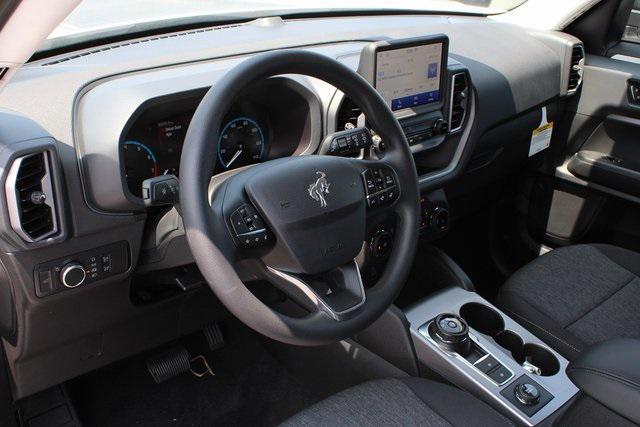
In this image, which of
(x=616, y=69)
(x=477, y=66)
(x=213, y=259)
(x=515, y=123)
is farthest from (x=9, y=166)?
(x=616, y=69)

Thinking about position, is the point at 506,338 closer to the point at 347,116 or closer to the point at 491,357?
the point at 491,357

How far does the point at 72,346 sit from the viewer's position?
1678mm

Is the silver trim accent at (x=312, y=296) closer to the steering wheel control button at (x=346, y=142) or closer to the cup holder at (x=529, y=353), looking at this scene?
the steering wheel control button at (x=346, y=142)

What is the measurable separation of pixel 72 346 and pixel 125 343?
0.17 metres

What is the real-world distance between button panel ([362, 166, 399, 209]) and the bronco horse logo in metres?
0.12

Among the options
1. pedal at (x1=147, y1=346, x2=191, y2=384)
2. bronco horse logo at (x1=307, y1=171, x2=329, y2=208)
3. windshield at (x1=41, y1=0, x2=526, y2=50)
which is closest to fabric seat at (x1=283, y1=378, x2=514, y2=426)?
bronco horse logo at (x1=307, y1=171, x2=329, y2=208)

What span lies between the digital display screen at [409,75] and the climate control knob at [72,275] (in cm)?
85

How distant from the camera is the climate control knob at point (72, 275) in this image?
138 cm

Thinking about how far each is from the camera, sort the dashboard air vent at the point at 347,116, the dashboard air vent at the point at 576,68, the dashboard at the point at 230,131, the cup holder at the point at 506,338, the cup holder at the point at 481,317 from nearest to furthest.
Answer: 1. the dashboard at the point at 230,131
2. the dashboard air vent at the point at 347,116
3. the cup holder at the point at 506,338
4. the cup holder at the point at 481,317
5. the dashboard air vent at the point at 576,68

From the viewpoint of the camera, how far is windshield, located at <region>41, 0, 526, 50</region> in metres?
1.70

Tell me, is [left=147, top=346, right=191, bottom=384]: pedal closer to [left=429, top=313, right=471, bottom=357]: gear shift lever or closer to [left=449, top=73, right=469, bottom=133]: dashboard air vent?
[left=429, top=313, right=471, bottom=357]: gear shift lever

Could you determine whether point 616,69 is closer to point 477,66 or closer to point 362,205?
point 477,66

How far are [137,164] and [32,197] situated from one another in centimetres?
28

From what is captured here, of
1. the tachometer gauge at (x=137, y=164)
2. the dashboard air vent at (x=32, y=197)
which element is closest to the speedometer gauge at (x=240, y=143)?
the tachometer gauge at (x=137, y=164)
